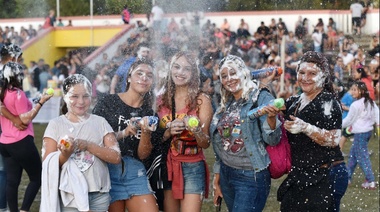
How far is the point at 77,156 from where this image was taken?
5.44 m

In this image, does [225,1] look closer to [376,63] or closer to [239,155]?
[239,155]

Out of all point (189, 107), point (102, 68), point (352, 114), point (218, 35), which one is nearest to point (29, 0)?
point (102, 68)

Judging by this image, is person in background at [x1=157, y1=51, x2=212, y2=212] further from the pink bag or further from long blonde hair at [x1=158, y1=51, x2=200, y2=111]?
the pink bag

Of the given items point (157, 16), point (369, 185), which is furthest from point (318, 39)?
point (157, 16)

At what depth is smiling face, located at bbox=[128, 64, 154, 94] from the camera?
19.3 feet

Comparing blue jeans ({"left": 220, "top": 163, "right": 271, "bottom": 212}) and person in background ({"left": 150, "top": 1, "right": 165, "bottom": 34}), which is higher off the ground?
person in background ({"left": 150, "top": 1, "right": 165, "bottom": 34})

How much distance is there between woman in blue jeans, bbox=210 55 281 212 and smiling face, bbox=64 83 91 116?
39.3 inches

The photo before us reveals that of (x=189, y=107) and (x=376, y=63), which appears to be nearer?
(x=189, y=107)

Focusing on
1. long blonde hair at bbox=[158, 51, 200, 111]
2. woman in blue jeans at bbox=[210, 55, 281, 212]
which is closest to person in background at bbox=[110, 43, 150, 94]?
long blonde hair at bbox=[158, 51, 200, 111]

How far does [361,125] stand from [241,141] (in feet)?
17.4

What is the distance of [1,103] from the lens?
7.55 meters

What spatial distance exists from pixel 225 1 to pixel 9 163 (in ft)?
12.1

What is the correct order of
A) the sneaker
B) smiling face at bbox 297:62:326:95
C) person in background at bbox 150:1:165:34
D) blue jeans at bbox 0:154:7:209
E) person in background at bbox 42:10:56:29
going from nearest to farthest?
smiling face at bbox 297:62:326:95, blue jeans at bbox 0:154:7:209, person in background at bbox 150:1:165:34, the sneaker, person in background at bbox 42:10:56:29

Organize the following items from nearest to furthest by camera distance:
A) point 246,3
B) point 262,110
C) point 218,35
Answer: point 262,110, point 246,3, point 218,35
